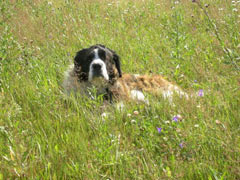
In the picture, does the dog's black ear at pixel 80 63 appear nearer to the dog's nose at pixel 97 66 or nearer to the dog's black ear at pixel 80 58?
the dog's black ear at pixel 80 58

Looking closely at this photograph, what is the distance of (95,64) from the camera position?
3.91 meters

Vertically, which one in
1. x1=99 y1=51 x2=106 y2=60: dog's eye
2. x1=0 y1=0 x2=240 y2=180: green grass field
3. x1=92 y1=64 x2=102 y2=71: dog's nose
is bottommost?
x1=0 y1=0 x2=240 y2=180: green grass field

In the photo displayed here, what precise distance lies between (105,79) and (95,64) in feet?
0.83

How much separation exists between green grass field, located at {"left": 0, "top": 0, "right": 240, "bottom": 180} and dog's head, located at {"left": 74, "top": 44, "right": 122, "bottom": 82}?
1.11 feet

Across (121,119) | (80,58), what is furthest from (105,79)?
(121,119)

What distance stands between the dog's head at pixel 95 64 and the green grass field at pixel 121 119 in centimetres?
34

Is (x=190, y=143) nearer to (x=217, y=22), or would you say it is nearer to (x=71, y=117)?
(x=71, y=117)

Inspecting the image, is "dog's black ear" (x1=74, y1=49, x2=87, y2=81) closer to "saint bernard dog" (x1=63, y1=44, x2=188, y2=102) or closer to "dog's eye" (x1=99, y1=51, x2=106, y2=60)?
"saint bernard dog" (x1=63, y1=44, x2=188, y2=102)

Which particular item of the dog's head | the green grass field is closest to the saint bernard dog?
the dog's head

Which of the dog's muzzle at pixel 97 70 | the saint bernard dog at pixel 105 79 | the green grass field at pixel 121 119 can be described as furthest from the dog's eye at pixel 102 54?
the green grass field at pixel 121 119

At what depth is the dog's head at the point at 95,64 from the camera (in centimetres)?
395

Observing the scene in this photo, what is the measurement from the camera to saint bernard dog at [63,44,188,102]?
13.1ft

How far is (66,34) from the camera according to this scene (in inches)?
225

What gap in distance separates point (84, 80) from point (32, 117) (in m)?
1.26
